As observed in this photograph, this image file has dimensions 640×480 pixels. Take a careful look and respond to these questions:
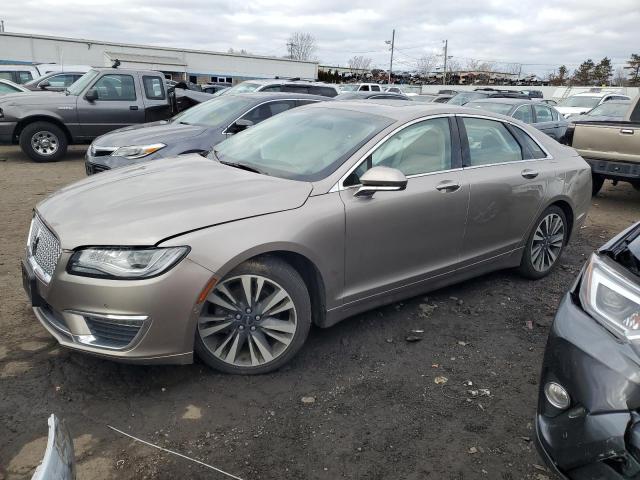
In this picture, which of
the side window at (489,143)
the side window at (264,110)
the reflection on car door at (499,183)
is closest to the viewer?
the reflection on car door at (499,183)

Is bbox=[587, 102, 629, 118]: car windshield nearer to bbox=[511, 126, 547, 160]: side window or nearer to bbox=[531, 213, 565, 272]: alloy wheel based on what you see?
bbox=[531, 213, 565, 272]: alloy wheel

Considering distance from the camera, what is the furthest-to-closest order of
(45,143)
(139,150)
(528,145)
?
(45,143) < (139,150) < (528,145)

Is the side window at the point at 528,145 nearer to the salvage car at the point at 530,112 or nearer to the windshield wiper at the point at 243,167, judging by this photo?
the windshield wiper at the point at 243,167

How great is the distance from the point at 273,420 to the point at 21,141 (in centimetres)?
934

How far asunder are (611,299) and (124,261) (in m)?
2.21

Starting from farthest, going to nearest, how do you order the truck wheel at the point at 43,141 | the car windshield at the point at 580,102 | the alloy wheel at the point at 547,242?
1. the car windshield at the point at 580,102
2. the truck wheel at the point at 43,141
3. the alloy wheel at the point at 547,242

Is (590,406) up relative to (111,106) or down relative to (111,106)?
down

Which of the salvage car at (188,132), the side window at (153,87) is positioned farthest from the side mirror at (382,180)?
the side window at (153,87)

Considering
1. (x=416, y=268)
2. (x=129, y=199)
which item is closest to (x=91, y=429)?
(x=129, y=199)

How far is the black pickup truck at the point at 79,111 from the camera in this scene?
959 centimetres

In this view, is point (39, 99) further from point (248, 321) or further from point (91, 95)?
point (248, 321)

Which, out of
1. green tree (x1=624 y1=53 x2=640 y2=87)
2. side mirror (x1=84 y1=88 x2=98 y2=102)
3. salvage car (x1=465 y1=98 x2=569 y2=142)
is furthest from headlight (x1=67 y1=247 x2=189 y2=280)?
green tree (x1=624 y1=53 x2=640 y2=87)

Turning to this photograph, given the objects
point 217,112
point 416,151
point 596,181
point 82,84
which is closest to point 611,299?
point 416,151

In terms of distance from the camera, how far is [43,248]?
2.86m
